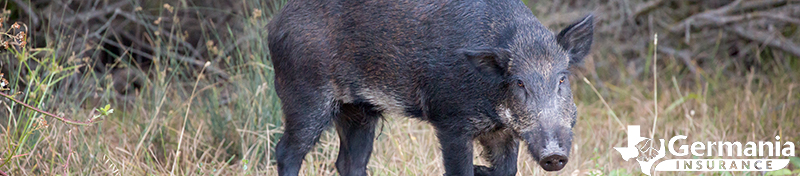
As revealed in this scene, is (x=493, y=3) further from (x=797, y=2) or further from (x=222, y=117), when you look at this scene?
(x=797, y=2)

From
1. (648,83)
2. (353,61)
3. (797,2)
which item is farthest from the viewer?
(648,83)

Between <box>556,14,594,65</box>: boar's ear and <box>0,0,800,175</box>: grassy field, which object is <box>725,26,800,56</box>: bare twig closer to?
<box>0,0,800,175</box>: grassy field

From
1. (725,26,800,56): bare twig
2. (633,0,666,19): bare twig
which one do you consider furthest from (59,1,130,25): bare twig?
(725,26,800,56): bare twig

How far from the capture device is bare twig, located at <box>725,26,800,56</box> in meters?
6.46

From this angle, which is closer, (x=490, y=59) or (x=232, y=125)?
(x=490, y=59)

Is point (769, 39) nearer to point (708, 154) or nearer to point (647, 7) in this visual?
point (647, 7)

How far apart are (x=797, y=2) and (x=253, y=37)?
4325 millimetres

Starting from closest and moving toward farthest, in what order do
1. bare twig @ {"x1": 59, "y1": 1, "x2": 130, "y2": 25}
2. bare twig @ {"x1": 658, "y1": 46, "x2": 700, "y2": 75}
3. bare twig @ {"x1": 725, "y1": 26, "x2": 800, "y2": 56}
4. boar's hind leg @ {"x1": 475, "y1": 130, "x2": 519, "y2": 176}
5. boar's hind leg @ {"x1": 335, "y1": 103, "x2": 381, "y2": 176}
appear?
boar's hind leg @ {"x1": 475, "y1": 130, "x2": 519, "y2": 176}, boar's hind leg @ {"x1": 335, "y1": 103, "x2": 381, "y2": 176}, bare twig @ {"x1": 59, "y1": 1, "x2": 130, "y2": 25}, bare twig @ {"x1": 725, "y1": 26, "x2": 800, "y2": 56}, bare twig @ {"x1": 658, "y1": 46, "x2": 700, "y2": 75}

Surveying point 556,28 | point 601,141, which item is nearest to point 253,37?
point 601,141

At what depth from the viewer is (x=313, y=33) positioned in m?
3.50

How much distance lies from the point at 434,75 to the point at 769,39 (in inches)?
170

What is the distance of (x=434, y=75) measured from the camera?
320 cm

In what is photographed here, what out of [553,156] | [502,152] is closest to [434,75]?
[502,152]

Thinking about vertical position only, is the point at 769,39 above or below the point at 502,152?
above
